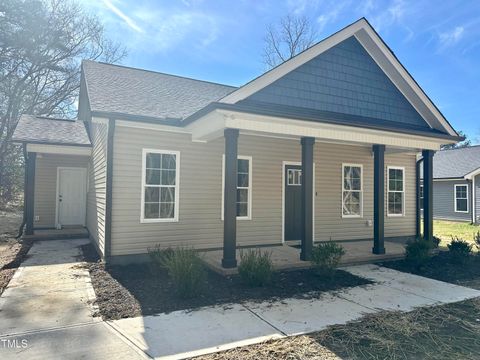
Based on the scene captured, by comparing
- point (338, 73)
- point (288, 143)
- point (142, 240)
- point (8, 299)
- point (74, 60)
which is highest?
point (74, 60)

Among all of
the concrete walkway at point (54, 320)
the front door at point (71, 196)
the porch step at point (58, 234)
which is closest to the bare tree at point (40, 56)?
the front door at point (71, 196)

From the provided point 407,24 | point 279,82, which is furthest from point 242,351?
point 407,24

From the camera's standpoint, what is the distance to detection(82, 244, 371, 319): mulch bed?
4785 mm

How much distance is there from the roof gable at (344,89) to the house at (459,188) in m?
12.0

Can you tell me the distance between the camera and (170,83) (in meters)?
10.8

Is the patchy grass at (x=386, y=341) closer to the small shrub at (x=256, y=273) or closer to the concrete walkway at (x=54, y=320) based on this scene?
the concrete walkway at (x=54, y=320)

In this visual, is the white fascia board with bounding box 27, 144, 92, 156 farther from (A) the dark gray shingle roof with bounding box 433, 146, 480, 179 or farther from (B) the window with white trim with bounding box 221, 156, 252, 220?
(A) the dark gray shingle roof with bounding box 433, 146, 480, 179

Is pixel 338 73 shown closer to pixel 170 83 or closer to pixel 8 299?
pixel 170 83

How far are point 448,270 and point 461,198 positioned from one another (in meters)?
14.8

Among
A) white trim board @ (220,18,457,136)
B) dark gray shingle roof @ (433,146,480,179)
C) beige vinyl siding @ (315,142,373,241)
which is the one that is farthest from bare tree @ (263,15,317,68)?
white trim board @ (220,18,457,136)

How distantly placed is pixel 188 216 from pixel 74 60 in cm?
2176

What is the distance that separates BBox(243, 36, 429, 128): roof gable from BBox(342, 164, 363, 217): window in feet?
6.78

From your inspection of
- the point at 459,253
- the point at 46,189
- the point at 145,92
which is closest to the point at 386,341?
the point at 459,253

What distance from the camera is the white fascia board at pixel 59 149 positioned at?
976cm
